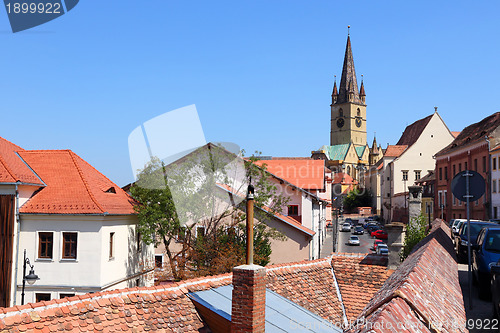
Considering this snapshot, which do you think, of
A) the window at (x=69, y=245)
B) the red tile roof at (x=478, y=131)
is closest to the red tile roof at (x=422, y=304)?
the window at (x=69, y=245)

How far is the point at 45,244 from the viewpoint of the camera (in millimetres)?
23172

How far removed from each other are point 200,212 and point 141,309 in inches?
614

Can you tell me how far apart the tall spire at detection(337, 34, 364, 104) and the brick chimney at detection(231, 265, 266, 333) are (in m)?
148

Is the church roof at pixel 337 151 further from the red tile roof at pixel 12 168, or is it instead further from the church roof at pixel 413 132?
the red tile roof at pixel 12 168

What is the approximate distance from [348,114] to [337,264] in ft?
496

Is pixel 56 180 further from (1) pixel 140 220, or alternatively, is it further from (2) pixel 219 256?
(2) pixel 219 256

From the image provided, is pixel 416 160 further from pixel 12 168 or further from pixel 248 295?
pixel 248 295

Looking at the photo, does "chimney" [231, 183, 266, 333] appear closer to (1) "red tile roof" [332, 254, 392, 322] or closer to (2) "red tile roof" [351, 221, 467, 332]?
(2) "red tile roof" [351, 221, 467, 332]

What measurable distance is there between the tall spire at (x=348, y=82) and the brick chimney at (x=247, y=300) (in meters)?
148

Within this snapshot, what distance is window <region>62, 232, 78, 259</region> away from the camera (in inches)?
896

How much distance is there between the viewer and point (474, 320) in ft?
29.3

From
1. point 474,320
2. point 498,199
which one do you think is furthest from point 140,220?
point 498,199

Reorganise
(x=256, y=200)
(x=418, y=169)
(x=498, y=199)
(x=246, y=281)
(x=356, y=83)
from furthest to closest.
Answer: (x=356, y=83) → (x=418, y=169) → (x=498, y=199) → (x=256, y=200) → (x=246, y=281)

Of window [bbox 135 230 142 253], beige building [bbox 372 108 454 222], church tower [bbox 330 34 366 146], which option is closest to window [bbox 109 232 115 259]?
window [bbox 135 230 142 253]
